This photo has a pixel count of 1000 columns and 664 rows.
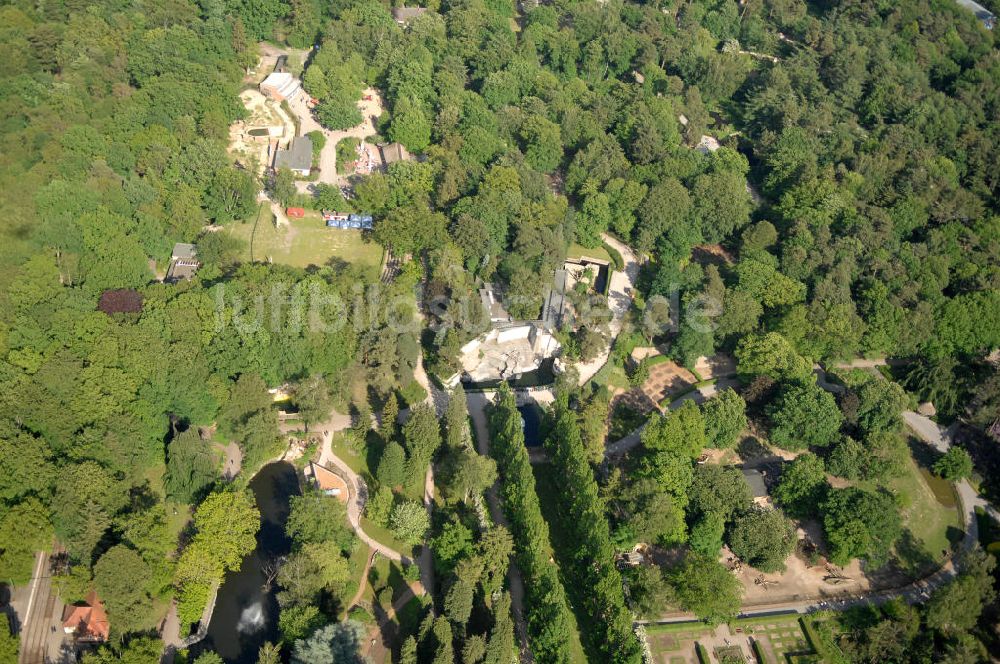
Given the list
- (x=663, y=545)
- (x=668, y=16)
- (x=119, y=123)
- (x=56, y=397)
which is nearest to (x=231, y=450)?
(x=56, y=397)

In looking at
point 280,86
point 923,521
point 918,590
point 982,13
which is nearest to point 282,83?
point 280,86

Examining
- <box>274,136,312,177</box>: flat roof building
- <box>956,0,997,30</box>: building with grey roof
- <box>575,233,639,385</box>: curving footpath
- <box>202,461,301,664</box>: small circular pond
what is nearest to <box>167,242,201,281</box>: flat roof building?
<box>274,136,312,177</box>: flat roof building

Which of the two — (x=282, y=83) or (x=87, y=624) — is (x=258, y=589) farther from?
(x=282, y=83)

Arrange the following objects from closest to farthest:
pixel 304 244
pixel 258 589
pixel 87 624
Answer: pixel 87 624
pixel 258 589
pixel 304 244

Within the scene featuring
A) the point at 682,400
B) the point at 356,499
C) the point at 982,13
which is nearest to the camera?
the point at 356,499

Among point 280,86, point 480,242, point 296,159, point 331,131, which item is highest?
point 480,242

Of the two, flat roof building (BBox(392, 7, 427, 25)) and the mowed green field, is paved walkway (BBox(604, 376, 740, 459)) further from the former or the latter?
flat roof building (BBox(392, 7, 427, 25))

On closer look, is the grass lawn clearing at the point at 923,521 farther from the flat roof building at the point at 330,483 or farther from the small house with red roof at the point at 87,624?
the small house with red roof at the point at 87,624
